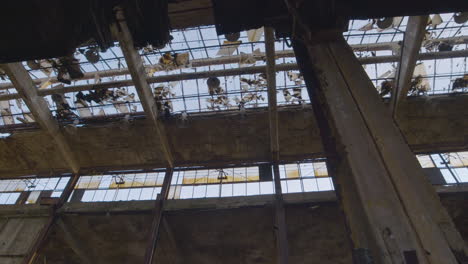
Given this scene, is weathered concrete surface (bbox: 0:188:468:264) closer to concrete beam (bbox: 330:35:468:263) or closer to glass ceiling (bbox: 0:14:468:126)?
glass ceiling (bbox: 0:14:468:126)

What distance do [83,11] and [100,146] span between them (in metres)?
13.6

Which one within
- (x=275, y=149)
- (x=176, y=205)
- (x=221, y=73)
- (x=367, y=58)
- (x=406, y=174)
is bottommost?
(x=406, y=174)

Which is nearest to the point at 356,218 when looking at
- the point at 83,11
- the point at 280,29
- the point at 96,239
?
the point at 280,29

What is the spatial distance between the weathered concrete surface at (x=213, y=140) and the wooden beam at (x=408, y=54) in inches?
55.9

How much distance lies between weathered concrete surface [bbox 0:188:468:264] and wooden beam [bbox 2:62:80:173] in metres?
2.97

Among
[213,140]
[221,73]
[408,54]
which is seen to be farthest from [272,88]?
[408,54]

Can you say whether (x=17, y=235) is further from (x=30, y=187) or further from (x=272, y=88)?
(x=272, y=88)

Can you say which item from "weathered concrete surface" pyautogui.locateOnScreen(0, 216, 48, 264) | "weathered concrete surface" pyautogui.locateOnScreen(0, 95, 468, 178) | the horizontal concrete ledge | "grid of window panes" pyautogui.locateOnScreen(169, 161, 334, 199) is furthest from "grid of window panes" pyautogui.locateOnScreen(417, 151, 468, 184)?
"weathered concrete surface" pyautogui.locateOnScreen(0, 216, 48, 264)

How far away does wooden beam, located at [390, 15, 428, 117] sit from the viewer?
10.2m

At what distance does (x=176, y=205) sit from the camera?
13.4 meters

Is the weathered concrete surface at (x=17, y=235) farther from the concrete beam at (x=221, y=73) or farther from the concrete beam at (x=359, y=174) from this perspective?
the concrete beam at (x=359, y=174)

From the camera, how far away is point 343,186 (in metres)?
2.85

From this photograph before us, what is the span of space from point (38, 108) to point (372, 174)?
14.9 m

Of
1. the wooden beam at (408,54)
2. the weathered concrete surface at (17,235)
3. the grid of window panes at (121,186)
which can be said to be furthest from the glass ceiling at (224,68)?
the weathered concrete surface at (17,235)
